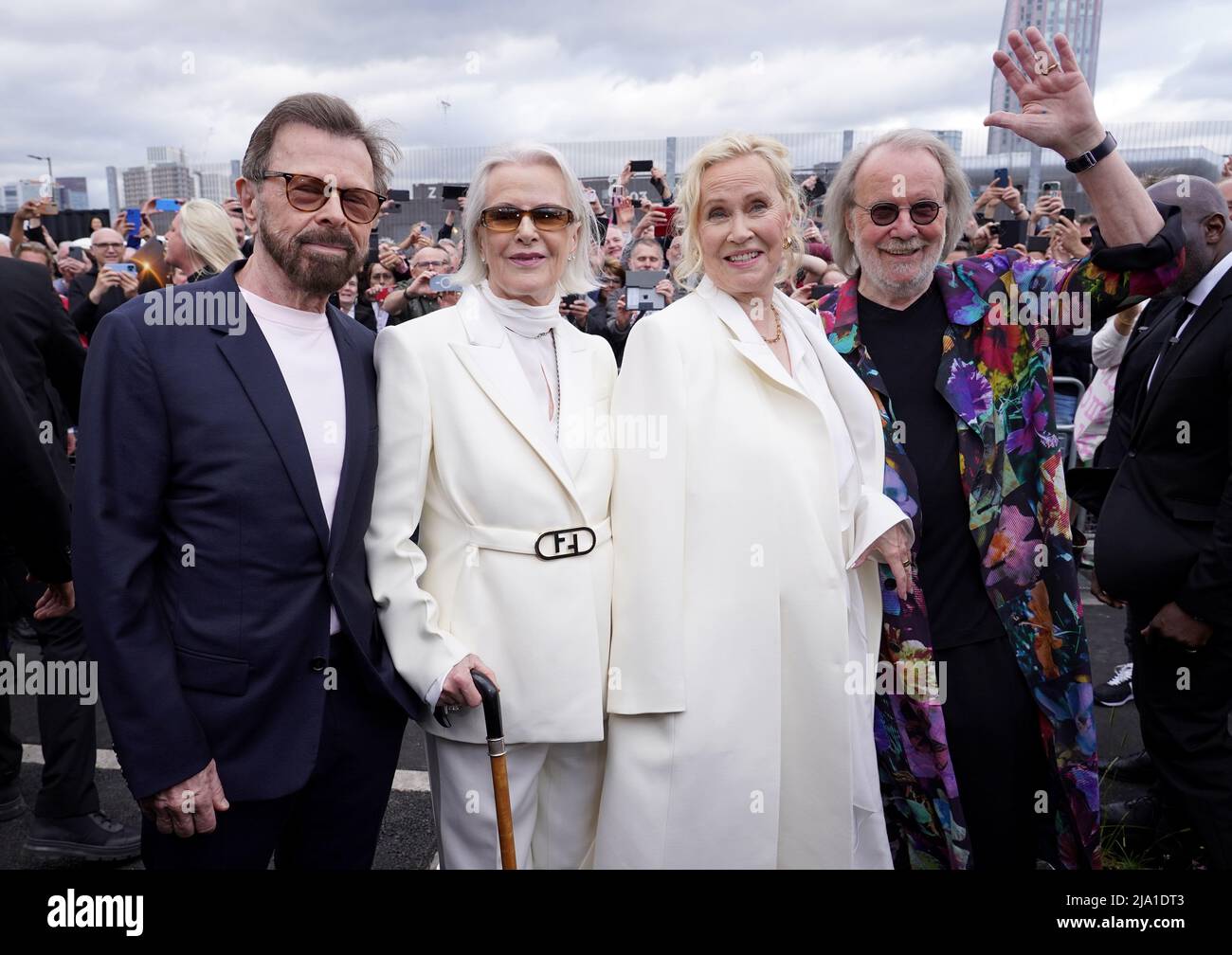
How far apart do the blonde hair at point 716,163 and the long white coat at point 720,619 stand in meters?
0.34

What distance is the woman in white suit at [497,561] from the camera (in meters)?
2.10

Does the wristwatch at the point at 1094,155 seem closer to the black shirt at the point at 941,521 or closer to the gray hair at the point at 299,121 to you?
the black shirt at the point at 941,521

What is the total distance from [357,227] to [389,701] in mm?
1165

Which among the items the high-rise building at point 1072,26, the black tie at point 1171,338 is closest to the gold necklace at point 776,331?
the black tie at point 1171,338

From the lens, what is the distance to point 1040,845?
259cm

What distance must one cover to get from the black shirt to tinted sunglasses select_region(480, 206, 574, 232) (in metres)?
1.07

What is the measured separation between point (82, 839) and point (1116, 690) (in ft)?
15.8

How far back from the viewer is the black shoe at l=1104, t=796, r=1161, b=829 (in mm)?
3275

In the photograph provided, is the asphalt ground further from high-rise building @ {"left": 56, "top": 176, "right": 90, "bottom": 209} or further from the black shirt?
high-rise building @ {"left": 56, "top": 176, "right": 90, "bottom": 209}

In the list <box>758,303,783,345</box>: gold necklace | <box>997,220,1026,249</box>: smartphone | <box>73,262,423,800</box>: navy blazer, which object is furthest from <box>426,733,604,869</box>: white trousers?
<box>997,220,1026,249</box>: smartphone

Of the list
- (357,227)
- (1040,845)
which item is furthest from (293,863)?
(1040,845)

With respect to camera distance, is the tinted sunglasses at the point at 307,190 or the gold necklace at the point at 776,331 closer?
the tinted sunglasses at the point at 307,190

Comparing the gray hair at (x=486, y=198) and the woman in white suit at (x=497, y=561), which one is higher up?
the gray hair at (x=486, y=198)
